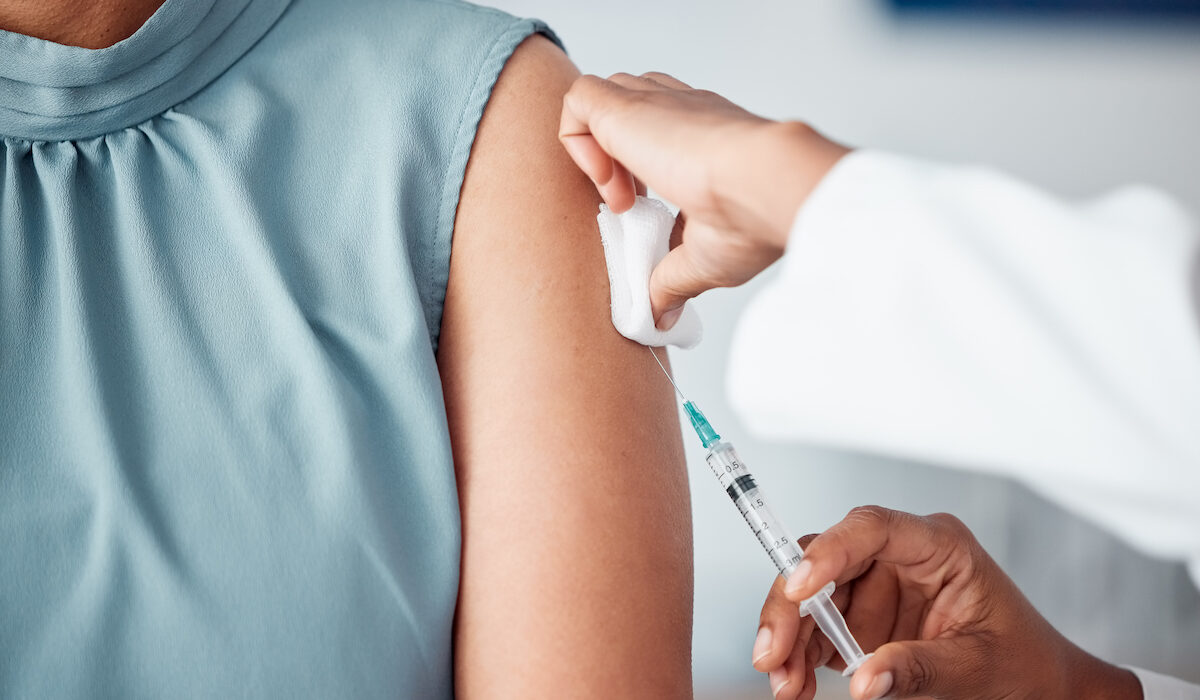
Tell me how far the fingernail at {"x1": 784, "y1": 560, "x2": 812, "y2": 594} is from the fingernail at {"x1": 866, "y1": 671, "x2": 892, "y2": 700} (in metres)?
0.09

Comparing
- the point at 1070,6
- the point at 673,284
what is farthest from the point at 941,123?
→ the point at 673,284

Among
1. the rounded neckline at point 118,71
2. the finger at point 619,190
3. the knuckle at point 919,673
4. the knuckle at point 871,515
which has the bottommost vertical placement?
the knuckle at point 919,673

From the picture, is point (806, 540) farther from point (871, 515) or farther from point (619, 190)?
point (619, 190)

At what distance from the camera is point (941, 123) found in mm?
2508

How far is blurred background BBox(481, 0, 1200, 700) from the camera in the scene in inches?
93.7

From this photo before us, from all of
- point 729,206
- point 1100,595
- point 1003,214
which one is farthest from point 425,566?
point 1100,595

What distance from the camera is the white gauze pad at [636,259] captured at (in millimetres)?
926

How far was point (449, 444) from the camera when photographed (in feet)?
2.97

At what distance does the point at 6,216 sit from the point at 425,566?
50 cm

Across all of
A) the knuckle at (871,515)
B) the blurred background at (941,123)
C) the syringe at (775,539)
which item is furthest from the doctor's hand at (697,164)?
the blurred background at (941,123)

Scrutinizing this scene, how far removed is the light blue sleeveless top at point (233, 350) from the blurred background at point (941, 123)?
1470mm

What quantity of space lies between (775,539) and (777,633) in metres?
0.08

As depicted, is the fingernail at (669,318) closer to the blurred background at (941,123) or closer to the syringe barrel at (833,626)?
the syringe barrel at (833,626)

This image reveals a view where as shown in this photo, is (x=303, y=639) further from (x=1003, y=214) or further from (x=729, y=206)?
(x=1003, y=214)
